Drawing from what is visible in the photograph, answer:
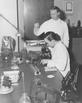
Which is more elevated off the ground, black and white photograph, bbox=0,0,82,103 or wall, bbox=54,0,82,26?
wall, bbox=54,0,82,26

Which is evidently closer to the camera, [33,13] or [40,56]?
[40,56]

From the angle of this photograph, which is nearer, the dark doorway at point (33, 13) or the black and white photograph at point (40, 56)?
the black and white photograph at point (40, 56)

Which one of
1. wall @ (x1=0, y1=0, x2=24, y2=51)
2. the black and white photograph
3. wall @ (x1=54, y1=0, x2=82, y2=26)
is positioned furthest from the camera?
wall @ (x1=54, y1=0, x2=82, y2=26)

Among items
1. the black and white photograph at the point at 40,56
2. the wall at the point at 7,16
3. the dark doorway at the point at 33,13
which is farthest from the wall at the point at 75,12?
the wall at the point at 7,16

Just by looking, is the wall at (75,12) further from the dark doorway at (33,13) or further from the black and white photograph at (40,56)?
the dark doorway at (33,13)

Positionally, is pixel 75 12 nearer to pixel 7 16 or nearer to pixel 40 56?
pixel 7 16

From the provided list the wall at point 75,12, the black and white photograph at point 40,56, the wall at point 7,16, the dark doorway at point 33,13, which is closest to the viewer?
the black and white photograph at point 40,56

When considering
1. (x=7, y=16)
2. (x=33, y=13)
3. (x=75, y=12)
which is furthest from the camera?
(x=75, y=12)

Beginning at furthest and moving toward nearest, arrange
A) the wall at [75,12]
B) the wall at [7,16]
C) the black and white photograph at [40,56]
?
the wall at [75,12] → the wall at [7,16] → the black and white photograph at [40,56]

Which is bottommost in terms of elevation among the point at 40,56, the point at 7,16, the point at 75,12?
the point at 40,56

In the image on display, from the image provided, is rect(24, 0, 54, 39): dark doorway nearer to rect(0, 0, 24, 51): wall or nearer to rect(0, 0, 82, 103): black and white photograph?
rect(0, 0, 82, 103): black and white photograph

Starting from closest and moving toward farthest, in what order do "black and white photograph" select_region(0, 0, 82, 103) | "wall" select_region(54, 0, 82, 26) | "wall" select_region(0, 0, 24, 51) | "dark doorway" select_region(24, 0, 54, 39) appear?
"black and white photograph" select_region(0, 0, 82, 103) < "wall" select_region(0, 0, 24, 51) < "dark doorway" select_region(24, 0, 54, 39) < "wall" select_region(54, 0, 82, 26)

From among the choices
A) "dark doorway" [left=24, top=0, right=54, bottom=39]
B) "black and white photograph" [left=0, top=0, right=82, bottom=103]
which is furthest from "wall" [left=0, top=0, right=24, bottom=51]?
"dark doorway" [left=24, top=0, right=54, bottom=39]

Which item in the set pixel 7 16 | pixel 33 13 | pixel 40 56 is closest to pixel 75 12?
pixel 33 13
